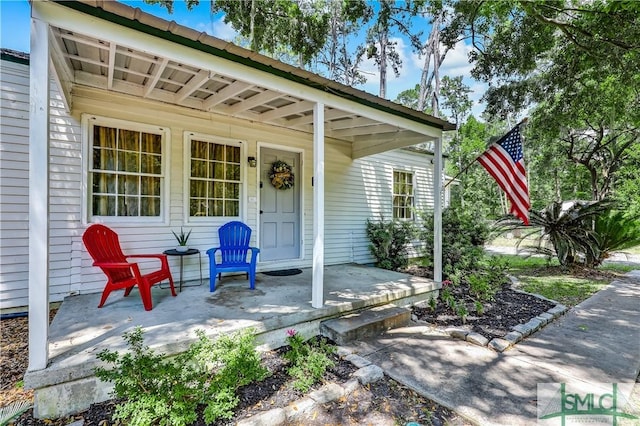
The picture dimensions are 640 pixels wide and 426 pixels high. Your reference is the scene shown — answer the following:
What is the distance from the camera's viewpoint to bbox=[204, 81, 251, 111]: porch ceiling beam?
11.9 ft

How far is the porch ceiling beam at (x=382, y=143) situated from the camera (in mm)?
5109

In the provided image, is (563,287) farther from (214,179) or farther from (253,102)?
(214,179)

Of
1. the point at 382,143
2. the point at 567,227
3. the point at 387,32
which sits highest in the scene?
the point at 387,32

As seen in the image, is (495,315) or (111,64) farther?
(495,315)

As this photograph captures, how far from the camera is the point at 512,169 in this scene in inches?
166

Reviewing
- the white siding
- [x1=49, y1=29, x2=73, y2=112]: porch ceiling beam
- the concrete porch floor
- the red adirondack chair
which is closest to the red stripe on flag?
the concrete porch floor

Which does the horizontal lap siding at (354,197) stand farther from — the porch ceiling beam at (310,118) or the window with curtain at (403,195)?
the porch ceiling beam at (310,118)

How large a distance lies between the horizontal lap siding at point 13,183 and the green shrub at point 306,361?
3.23 metres

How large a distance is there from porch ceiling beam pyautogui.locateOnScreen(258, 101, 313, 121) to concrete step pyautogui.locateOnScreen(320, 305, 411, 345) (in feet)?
8.63

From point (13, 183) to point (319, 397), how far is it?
4.02 m

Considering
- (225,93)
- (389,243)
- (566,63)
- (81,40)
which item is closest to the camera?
(81,40)

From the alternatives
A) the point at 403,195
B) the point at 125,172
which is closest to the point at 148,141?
the point at 125,172

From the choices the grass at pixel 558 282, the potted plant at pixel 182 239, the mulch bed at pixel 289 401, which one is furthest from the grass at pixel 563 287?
the potted plant at pixel 182 239

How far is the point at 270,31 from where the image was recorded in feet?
35.1
